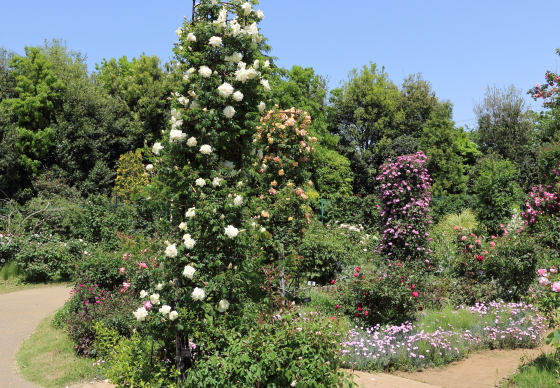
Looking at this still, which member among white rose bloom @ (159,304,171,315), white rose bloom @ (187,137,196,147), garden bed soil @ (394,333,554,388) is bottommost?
garden bed soil @ (394,333,554,388)

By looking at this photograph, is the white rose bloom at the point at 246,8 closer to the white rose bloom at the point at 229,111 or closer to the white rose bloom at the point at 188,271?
the white rose bloom at the point at 229,111

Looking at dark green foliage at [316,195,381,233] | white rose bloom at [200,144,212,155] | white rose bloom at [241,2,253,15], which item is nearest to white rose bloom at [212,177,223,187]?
white rose bloom at [200,144,212,155]

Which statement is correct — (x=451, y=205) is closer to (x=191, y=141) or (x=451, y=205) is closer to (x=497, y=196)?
(x=497, y=196)

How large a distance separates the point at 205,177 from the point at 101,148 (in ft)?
70.8

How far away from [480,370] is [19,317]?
7392 millimetres

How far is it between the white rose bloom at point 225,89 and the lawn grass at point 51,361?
3.61 m

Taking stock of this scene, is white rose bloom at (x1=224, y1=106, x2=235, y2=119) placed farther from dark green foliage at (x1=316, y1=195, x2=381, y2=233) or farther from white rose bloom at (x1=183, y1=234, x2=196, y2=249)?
dark green foliage at (x1=316, y1=195, x2=381, y2=233)

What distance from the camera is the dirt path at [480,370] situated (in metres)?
4.88

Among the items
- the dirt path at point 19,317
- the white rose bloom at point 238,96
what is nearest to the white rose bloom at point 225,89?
the white rose bloom at point 238,96

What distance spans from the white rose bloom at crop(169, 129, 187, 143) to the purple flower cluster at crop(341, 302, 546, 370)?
2779 mm

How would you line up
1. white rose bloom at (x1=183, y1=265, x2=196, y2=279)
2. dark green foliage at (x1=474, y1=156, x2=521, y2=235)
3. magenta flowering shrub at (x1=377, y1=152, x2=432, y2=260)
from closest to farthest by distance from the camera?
white rose bloom at (x1=183, y1=265, x2=196, y2=279)
magenta flowering shrub at (x1=377, y1=152, x2=432, y2=260)
dark green foliage at (x1=474, y1=156, x2=521, y2=235)

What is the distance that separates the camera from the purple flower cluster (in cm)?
536

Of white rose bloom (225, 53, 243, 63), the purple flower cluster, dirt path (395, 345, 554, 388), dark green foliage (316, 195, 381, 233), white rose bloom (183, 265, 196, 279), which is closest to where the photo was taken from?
white rose bloom (183, 265, 196, 279)

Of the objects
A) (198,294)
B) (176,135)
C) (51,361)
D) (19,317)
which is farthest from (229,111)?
(19,317)
